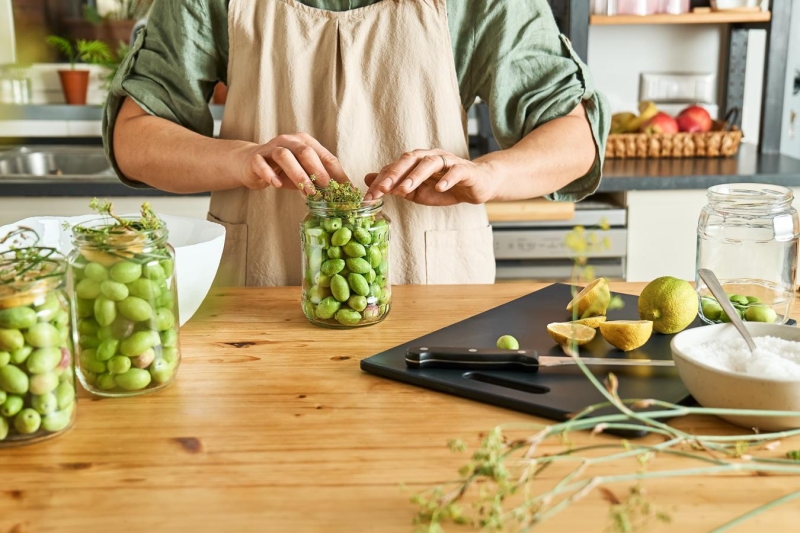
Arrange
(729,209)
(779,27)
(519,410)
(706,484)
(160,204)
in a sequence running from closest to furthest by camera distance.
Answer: (706,484) → (519,410) → (729,209) → (160,204) → (779,27)

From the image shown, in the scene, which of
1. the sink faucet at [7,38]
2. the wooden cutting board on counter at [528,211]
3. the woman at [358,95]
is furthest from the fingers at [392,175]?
the sink faucet at [7,38]

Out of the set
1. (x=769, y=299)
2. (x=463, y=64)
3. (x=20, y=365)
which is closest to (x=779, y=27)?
(x=463, y=64)

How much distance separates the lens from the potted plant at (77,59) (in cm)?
314

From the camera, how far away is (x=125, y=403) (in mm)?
895

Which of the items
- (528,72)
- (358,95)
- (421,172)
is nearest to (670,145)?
(528,72)

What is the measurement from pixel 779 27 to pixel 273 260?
1894 millimetres

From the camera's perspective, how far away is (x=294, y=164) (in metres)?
1.18

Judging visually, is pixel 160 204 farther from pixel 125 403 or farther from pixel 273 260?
pixel 125 403

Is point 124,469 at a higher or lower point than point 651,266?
higher

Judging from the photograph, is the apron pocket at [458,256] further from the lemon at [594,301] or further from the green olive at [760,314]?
the green olive at [760,314]

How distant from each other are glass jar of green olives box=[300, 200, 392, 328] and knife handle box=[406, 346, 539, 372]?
0.17 metres

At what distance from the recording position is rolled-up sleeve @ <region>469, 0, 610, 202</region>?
58.6 inches

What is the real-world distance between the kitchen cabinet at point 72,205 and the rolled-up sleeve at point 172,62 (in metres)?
0.90

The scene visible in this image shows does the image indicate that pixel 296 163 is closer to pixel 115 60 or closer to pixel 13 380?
pixel 13 380
